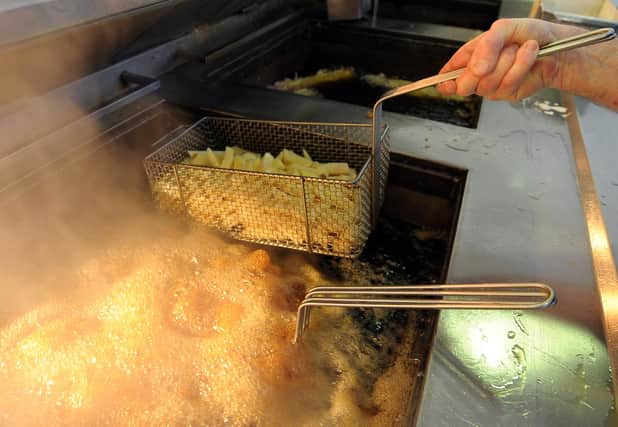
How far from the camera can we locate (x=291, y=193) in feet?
4.28

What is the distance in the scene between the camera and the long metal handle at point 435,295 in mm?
749

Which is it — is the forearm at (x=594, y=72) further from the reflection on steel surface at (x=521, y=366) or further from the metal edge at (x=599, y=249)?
the reflection on steel surface at (x=521, y=366)

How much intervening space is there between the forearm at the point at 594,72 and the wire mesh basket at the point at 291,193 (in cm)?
54

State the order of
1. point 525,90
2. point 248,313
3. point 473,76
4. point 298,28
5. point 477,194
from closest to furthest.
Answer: point 473,76
point 525,90
point 248,313
point 477,194
point 298,28

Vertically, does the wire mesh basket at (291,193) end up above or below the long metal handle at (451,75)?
below

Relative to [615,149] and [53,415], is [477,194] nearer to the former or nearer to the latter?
[615,149]

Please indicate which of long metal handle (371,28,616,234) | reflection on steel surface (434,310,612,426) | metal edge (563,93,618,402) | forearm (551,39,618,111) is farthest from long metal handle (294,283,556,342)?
forearm (551,39,618,111)

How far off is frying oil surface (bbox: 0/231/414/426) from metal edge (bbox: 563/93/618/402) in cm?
51

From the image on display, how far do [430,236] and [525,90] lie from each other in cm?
66

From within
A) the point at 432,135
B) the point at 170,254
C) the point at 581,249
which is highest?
the point at 432,135

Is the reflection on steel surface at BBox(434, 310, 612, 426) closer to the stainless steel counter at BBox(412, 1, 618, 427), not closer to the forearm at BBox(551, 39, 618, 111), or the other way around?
the stainless steel counter at BBox(412, 1, 618, 427)

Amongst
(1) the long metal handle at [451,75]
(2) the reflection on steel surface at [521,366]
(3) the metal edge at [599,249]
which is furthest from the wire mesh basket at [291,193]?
(3) the metal edge at [599,249]

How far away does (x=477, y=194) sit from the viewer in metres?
1.43

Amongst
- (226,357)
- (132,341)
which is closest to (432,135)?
(226,357)
